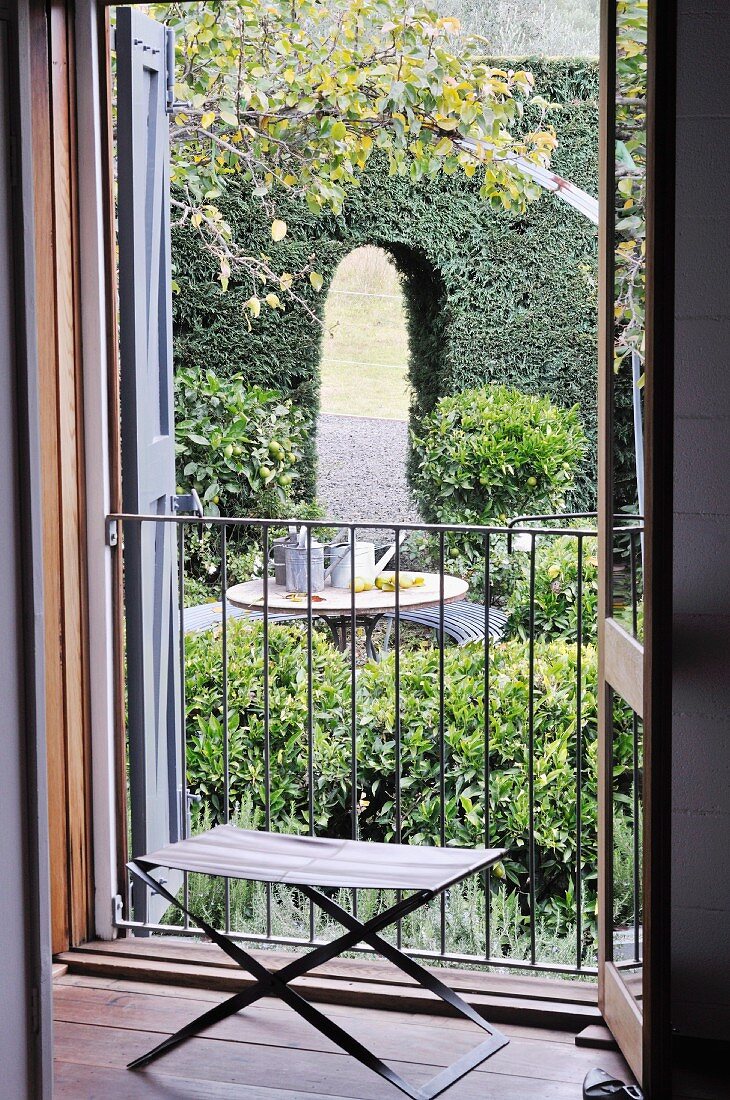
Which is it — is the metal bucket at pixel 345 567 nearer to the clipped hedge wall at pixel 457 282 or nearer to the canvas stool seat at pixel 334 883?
the canvas stool seat at pixel 334 883

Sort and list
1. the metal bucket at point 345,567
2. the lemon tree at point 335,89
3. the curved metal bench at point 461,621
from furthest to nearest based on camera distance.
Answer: the curved metal bench at point 461,621, the metal bucket at point 345,567, the lemon tree at point 335,89

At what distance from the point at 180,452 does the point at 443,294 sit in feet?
7.14

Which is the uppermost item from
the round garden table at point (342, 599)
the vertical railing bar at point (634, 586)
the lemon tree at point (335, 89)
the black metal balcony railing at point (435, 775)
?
the lemon tree at point (335, 89)

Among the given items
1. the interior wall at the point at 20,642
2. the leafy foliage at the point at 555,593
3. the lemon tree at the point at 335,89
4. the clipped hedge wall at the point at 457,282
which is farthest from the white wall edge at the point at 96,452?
the clipped hedge wall at the point at 457,282

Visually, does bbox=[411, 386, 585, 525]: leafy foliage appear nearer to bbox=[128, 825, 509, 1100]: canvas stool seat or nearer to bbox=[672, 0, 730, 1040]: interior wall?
bbox=[672, 0, 730, 1040]: interior wall

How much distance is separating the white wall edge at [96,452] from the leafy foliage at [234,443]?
397cm

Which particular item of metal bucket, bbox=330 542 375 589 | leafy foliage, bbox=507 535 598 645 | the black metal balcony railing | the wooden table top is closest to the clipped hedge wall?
leafy foliage, bbox=507 535 598 645

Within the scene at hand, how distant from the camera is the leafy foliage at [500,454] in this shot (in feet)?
23.1

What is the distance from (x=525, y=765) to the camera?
4.59m

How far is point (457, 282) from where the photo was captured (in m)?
7.61

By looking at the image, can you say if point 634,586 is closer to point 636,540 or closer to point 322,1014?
point 636,540

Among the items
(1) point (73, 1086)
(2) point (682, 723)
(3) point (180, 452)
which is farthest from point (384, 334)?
(1) point (73, 1086)

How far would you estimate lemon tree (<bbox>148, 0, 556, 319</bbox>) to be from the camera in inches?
180

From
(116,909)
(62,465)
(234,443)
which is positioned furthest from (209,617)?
(62,465)
